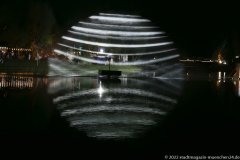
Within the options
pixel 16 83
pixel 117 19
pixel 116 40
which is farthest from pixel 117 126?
pixel 117 19

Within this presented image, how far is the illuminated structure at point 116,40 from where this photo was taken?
4712cm

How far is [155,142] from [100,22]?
41.1 m

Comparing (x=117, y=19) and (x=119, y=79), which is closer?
(x=119, y=79)

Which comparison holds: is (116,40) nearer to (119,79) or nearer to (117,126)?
(119,79)

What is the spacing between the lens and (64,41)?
5775cm

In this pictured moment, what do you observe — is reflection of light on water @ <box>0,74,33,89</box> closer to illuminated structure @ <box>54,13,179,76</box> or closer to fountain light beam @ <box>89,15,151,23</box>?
illuminated structure @ <box>54,13,179,76</box>

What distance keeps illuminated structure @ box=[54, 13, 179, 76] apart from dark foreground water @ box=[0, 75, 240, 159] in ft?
98.9

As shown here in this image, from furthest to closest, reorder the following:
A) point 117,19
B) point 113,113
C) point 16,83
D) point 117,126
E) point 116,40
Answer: point 116,40 < point 117,19 < point 16,83 < point 113,113 < point 117,126

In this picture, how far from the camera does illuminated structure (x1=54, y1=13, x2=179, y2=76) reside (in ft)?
155

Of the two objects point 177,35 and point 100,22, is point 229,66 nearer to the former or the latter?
point 177,35

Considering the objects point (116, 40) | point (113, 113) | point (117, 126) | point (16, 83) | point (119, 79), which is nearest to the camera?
point (117, 126)

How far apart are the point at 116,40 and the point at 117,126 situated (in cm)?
3969

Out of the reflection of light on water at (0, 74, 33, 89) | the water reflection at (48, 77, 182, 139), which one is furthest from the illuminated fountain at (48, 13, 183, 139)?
the reflection of light on water at (0, 74, 33, 89)

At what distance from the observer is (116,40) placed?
49.5 meters
